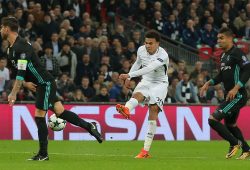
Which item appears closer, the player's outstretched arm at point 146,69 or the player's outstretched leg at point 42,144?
the player's outstretched leg at point 42,144

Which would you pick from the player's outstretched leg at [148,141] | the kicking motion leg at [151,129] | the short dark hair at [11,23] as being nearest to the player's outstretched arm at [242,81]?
the kicking motion leg at [151,129]

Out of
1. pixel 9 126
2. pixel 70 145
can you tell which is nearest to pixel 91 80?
pixel 9 126

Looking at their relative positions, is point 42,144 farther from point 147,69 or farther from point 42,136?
point 147,69

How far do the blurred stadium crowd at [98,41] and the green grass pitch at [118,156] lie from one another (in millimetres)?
3457

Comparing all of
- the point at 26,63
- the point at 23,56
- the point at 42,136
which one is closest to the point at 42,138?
the point at 42,136

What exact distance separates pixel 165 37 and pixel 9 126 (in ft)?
27.9

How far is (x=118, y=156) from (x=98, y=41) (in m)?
10.7

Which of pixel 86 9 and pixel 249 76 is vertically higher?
pixel 86 9

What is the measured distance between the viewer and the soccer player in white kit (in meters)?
15.9

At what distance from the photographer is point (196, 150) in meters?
18.9

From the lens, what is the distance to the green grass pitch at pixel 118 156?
1341 cm

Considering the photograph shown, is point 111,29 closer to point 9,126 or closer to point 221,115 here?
point 9,126

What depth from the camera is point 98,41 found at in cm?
2659

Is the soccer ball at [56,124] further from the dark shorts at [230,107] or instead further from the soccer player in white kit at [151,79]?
the dark shorts at [230,107]
